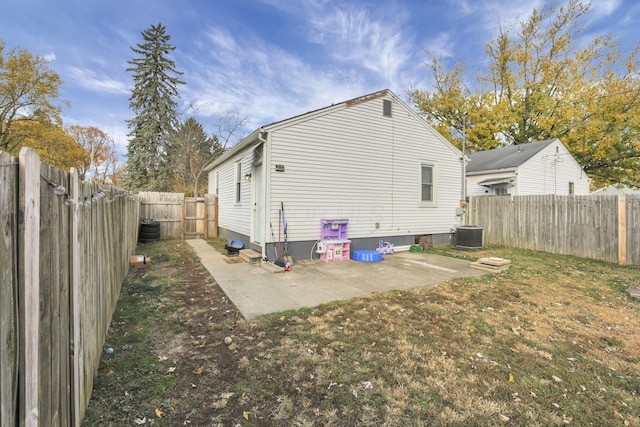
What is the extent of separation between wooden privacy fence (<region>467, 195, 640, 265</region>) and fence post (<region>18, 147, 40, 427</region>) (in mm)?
11024

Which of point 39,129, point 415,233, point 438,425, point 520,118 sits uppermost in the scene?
point 520,118

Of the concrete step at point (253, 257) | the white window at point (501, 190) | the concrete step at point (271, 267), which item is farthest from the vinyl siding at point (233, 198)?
the white window at point (501, 190)

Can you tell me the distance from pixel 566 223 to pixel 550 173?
325 inches

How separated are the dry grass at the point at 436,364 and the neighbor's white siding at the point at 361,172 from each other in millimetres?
3665

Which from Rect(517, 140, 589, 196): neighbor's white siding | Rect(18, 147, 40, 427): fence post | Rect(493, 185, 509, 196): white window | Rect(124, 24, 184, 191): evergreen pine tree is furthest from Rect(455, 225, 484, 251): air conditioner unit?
Rect(124, 24, 184, 191): evergreen pine tree

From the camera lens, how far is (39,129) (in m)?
19.4

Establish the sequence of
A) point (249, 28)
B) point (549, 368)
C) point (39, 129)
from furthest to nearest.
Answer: point (39, 129), point (249, 28), point (549, 368)

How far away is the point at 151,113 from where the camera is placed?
22312 mm

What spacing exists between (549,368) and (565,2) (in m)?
24.2

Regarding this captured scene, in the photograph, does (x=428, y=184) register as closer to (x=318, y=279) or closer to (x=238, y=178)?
(x=318, y=279)

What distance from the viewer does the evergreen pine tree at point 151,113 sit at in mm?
21781

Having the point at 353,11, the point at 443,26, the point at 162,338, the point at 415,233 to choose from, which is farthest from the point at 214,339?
the point at 443,26

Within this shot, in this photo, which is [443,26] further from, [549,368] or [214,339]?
[214,339]

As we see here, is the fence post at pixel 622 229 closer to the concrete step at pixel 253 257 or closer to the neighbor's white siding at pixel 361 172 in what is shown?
the neighbor's white siding at pixel 361 172
